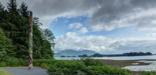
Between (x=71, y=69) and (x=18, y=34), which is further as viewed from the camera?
(x=18, y=34)

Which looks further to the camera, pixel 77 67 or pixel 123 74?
pixel 77 67

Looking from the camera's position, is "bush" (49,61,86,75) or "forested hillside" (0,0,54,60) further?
"forested hillside" (0,0,54,60)

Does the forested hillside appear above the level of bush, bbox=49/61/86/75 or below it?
above

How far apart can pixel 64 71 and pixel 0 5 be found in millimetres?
37475

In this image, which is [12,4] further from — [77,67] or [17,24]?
[77,67]

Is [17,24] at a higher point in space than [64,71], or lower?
higher

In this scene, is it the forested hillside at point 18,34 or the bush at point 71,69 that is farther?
the forested hillside at point 18,34

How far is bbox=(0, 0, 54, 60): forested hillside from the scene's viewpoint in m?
47.3

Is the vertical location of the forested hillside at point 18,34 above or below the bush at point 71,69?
above

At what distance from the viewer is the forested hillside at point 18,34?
47.3 metres

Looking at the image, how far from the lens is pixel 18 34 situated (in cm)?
4947

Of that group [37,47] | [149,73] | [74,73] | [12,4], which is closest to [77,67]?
[74,73]

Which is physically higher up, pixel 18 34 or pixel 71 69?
pixel 18 34

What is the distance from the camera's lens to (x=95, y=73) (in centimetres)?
2006
